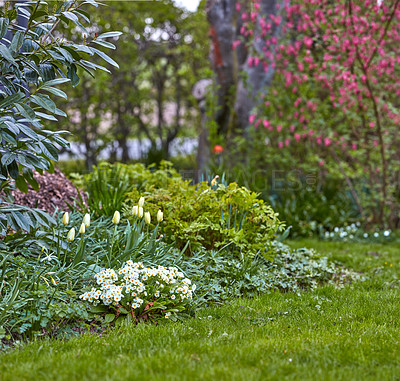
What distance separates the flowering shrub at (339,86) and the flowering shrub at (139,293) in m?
4.24

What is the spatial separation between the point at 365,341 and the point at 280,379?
86 centimetres

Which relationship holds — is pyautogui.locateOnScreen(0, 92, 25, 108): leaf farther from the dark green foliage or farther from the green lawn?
the dark green foliage

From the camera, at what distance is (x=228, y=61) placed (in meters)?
9.20

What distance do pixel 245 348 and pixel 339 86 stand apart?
18.8 ft

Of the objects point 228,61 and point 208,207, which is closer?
point 208,207

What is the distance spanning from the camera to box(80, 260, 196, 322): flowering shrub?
3.27 metres

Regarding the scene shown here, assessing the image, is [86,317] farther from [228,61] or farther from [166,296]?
[228,61]

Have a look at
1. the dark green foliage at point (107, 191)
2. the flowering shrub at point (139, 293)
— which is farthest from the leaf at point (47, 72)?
the dark green foliage at point (107, 191)

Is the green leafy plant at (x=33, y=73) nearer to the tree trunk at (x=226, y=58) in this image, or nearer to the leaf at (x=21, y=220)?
the leaf at (x=21, y=220)

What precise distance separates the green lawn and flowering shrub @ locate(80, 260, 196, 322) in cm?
20

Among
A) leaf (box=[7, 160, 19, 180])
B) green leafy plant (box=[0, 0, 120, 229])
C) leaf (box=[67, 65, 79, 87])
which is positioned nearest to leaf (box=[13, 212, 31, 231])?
green leafy plant (box=[0, 0, 120, 229])

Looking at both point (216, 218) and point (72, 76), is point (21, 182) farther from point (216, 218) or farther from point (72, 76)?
point (216, 218)

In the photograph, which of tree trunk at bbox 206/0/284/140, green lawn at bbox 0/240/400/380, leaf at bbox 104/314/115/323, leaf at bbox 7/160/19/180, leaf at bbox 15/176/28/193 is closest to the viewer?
green lawn at bbox 0/240/400/380

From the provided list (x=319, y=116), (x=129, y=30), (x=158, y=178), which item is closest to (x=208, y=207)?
(x=158, y=178)
